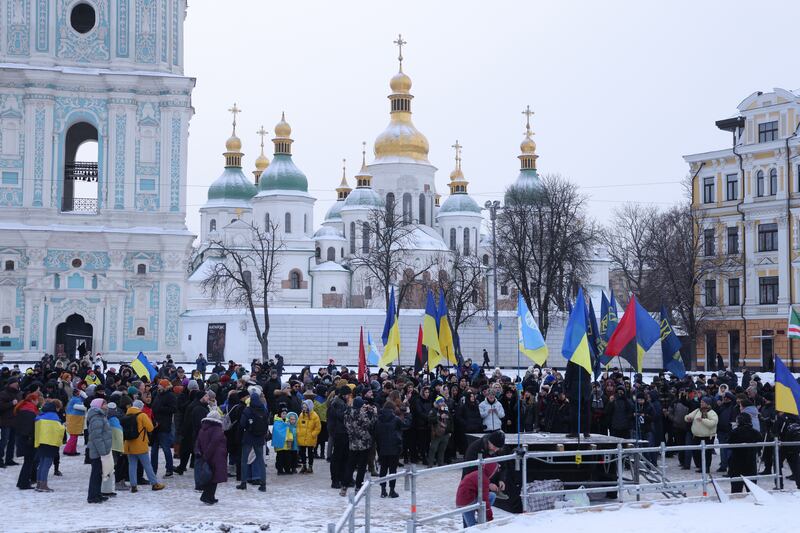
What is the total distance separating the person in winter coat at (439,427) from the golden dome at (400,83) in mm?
72497

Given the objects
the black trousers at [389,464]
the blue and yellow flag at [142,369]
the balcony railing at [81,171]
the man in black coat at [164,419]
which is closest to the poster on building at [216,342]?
the balcony railing at [81,171]

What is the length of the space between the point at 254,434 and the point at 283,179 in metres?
69.9

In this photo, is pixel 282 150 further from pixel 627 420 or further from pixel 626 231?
pixel 627 420

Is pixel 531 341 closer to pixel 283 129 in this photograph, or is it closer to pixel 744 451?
pixel 744 451

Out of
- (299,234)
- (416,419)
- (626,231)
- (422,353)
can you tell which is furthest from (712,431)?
(299,234)

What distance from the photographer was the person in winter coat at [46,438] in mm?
15867

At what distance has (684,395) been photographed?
66.5 ft

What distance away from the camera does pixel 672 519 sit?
12.9 m

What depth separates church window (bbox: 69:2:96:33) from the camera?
152ft

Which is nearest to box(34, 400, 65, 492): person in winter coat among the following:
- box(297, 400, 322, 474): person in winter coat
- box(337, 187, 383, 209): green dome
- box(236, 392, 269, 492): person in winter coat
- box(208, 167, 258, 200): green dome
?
box(236, 392, 269, 492): person in winter coat

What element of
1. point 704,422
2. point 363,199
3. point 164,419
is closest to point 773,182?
point 704,422

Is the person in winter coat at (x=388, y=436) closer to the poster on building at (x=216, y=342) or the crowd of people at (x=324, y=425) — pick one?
the crowd of people at (x=324, y=425)

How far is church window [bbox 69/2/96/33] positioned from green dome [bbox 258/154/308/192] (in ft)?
128

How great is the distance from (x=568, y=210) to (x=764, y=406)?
33.7 meters
